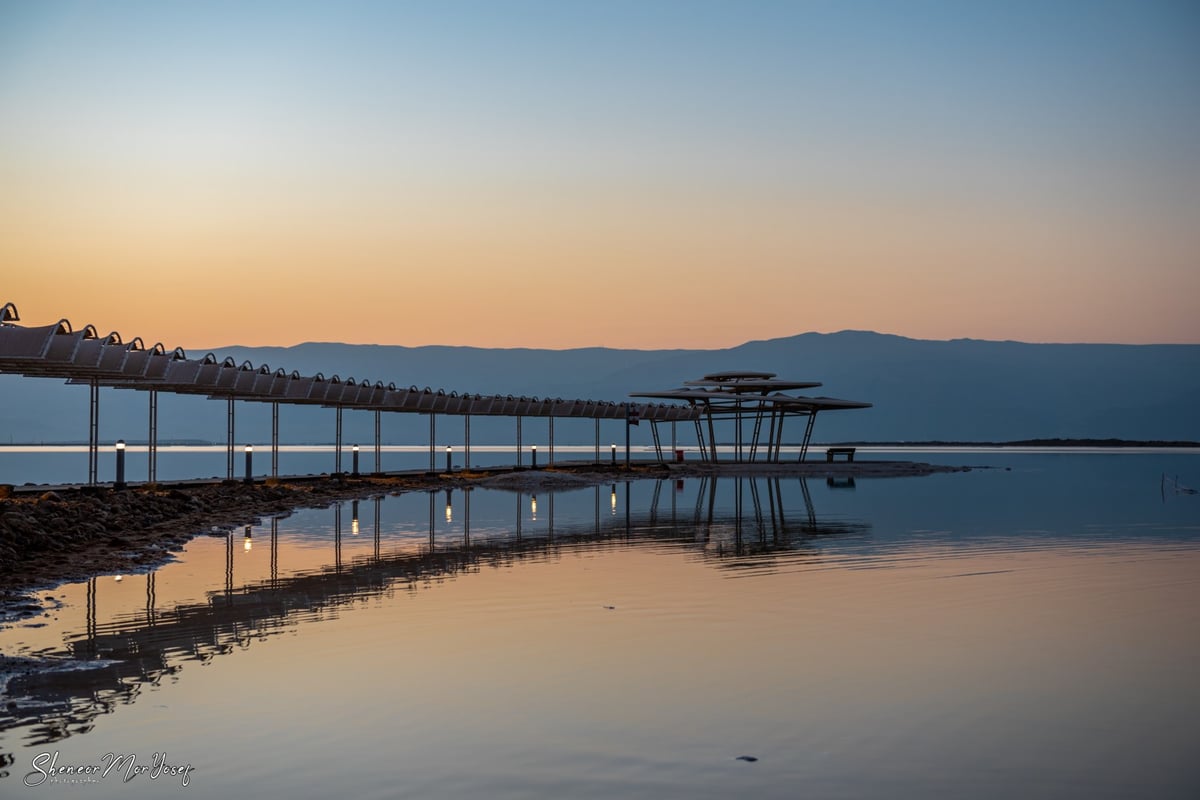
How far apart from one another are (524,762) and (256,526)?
21098mm

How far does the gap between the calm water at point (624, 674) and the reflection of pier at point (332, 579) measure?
2.7 inches

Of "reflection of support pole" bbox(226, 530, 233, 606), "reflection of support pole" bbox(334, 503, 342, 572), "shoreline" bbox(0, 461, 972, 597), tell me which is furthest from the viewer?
"reflection of support pole" bbox(334, 503, 342, 572)

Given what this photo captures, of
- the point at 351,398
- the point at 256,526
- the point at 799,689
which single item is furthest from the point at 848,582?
the point at 351,398

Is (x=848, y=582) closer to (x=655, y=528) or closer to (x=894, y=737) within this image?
(x=894, y=737)

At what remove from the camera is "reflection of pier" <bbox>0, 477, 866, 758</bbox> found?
9859 millimetres

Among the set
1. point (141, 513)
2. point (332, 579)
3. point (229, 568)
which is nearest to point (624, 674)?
point (332, 579)

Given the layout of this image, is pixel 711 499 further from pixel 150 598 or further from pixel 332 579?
pixel 150 598

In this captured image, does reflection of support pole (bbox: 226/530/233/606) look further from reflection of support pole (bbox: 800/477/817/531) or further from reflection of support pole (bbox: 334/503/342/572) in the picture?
reflection of support pole (bbox: 800/477/817/531)

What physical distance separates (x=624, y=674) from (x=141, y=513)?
1919 centimetres

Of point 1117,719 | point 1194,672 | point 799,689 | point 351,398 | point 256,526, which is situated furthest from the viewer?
point 351,398

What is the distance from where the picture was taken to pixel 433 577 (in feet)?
58.9

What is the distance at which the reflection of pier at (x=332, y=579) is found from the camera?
32.3 feet

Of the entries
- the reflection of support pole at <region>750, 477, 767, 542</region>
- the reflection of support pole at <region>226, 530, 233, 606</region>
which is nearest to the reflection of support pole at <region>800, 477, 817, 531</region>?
the reflection of support pole at <region>750, 477, 767, 542</region>

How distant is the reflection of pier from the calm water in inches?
2.7
